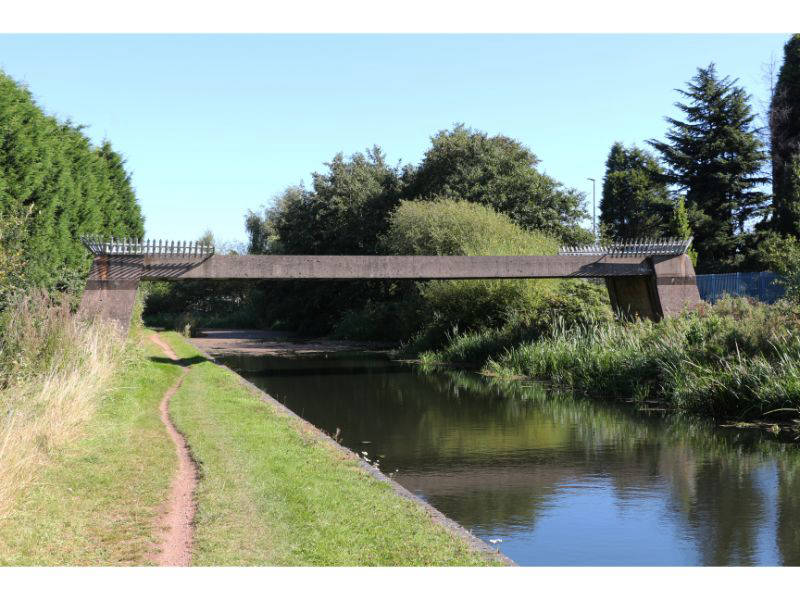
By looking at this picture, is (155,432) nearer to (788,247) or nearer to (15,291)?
(15,291)

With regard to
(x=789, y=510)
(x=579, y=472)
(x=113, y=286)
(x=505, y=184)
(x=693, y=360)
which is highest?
(x=505, y=184)

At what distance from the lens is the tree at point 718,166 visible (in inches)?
1591

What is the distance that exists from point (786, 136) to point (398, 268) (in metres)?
25.4

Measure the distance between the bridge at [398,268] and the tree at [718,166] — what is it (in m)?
15.5

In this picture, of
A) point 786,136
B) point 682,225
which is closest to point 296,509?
point 682,225

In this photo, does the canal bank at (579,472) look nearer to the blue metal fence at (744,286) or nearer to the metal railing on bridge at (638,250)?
the metal railing on bridge at (638,250)

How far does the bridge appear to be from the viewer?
23.5 metres

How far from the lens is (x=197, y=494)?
8.23 metres

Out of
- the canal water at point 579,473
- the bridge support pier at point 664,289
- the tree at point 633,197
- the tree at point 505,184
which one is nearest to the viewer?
the canal water at point 579,473

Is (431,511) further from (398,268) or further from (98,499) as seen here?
(398,268)

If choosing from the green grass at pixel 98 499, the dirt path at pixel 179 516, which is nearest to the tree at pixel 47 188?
the green grass at pixel 98 499

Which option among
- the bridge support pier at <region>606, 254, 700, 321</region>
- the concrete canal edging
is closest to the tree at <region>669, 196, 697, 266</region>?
the bridge support pier at <region>606, 254, 700, 321</region>

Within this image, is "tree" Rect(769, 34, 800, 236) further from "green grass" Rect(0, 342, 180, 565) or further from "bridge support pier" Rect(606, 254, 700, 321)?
"green grass" Rect(0, 342, 180, 565)

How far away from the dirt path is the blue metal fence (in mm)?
21937
